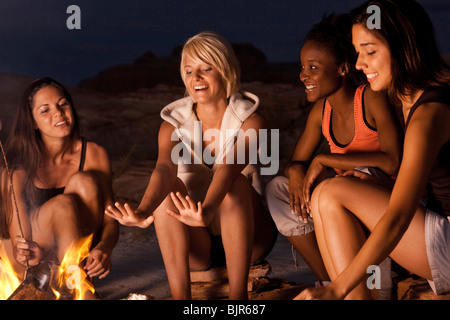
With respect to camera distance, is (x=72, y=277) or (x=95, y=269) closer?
(x=72, y=277)

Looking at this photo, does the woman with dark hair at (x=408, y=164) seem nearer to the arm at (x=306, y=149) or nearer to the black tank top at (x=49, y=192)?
the arm at (x=306, y=149)

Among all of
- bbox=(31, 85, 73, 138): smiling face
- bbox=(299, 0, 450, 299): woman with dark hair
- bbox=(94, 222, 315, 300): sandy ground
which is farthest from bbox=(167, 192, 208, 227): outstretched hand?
bbox=(94, 222, 315, 300): sandy ground

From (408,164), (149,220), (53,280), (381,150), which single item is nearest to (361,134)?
(381,150)

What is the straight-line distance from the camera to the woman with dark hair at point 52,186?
305 cm

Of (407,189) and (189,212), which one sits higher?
(407,189)

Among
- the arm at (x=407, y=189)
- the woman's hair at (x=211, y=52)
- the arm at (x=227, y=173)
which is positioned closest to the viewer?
the arm at (x=407, y=189)

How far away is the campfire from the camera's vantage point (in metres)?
2.79

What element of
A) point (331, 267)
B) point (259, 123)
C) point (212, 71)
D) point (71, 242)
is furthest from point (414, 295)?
point (71, 242)

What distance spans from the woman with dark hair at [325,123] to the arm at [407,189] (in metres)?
0.52

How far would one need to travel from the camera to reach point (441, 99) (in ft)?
7.86

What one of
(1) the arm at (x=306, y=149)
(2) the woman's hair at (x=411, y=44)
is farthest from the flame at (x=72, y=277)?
(2) the woman's hair at (x=411, y=44)

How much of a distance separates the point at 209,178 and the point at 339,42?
3.10ft

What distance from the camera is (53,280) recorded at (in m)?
2.84

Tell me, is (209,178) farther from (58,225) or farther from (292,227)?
(58,225)
